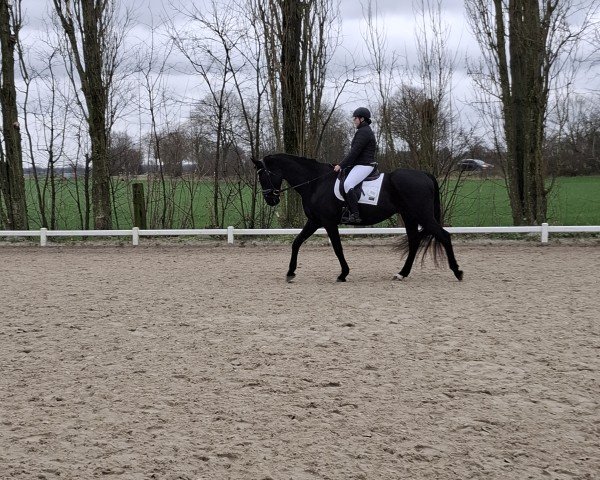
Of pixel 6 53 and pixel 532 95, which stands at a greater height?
pixel 6 53

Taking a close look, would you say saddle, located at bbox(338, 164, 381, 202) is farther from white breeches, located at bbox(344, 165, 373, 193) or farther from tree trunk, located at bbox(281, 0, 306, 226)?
tree trunk, located at bbox(281, 0, 306, 226)

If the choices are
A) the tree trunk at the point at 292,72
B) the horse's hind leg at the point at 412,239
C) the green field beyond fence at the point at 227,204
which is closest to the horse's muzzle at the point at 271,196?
the horse's hind leg at the point at 412,239

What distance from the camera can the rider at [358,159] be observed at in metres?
9.80

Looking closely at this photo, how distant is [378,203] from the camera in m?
10.1

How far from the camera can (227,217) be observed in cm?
1936

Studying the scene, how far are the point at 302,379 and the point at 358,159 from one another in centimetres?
511

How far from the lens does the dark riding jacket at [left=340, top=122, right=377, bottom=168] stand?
32.1 feet

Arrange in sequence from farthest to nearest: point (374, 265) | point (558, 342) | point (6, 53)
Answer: point (6, 53)
point (374, 265)
point (558, 342)

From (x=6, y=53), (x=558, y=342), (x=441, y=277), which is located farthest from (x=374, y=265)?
(x=6, y=53)

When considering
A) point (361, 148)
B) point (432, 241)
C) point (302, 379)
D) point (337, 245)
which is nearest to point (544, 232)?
point (432, 241)

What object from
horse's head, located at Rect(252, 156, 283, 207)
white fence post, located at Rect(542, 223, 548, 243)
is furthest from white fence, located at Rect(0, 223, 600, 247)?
horse's head, located at Rect(252, 156, 283, 207)

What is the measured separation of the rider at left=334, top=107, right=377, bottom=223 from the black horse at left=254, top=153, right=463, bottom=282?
0.17 meters

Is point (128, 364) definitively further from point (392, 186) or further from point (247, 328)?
point (392, 186)

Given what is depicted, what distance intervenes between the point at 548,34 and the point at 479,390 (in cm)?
1254
